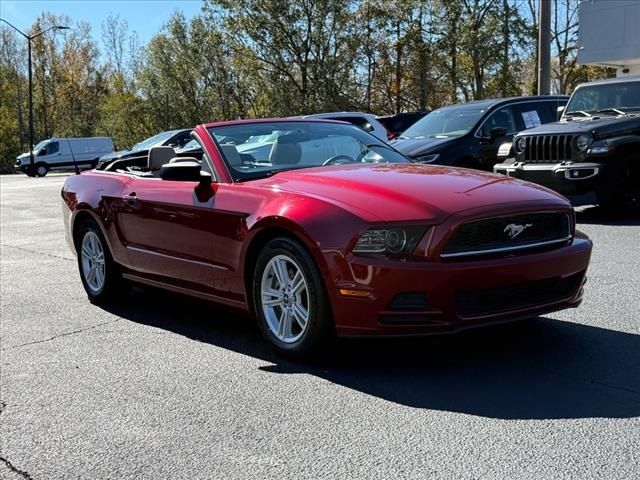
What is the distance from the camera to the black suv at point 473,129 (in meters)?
12.3

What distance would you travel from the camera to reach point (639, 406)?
362cm

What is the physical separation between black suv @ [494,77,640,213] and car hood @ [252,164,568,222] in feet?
17.7

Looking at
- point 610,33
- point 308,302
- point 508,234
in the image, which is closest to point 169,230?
point 308,302

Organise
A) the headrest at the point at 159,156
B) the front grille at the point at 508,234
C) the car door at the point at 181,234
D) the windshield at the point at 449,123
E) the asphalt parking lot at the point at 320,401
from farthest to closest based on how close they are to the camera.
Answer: the windshield at the point at 449,123, the headrest at the point at 159,156, the car door at the point at 181,234, the front grille at the point at 508,234, the asphalt parking lot at the point at 320,401

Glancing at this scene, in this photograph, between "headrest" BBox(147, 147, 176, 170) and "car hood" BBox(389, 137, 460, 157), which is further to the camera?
"car hood" BBox(389, 137, 460, 157)

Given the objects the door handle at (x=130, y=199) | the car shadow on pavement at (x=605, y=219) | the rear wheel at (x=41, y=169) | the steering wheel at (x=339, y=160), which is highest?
the steering wheel at (x=339, y=160)

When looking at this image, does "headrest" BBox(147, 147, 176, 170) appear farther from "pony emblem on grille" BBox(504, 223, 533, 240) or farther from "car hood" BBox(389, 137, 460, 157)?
"car hood" BBox(389, 137, 460, 157)

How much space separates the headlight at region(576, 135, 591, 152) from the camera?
10.1 metres

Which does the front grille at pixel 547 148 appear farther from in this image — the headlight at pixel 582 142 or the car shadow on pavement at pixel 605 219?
the car shadow on pavement at pixel 605 219

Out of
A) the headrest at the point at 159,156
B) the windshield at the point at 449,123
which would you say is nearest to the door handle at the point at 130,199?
the headrest at the point at 159,156

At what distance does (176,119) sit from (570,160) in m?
42.6

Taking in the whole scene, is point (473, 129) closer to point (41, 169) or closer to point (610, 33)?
point (610, 33)

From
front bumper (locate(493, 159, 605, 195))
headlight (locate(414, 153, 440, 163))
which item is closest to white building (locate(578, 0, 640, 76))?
headlight (locate(414, 153, 440, 163))

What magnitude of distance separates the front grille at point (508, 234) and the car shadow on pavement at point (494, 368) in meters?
0.67
